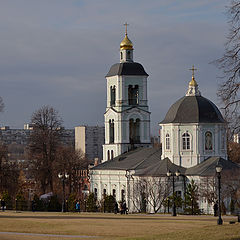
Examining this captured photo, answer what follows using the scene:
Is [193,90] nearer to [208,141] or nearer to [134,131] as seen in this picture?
[208,141]

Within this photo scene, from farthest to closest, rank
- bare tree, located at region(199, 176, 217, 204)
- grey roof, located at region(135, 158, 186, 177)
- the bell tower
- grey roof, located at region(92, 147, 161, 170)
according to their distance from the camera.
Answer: the bell tower, grey roof, located at region(92, 147, 161, 170), grey roof, located at region(135, 158, 186, 177), bare tree, located at region(199, 176, 217, 204)

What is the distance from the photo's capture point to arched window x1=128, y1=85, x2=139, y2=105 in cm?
9994

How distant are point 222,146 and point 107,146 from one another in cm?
2048

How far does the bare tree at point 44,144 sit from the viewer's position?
89438 mm

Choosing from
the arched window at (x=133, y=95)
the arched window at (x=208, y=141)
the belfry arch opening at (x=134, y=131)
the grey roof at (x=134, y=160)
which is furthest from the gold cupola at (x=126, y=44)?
the arched window at (x=208, y=141)

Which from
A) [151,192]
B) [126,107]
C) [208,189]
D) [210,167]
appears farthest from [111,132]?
[208,189]

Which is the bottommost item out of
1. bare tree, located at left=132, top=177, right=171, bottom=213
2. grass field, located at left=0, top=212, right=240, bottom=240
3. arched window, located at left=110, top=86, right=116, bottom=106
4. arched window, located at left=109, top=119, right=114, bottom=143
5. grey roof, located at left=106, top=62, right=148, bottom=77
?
grass field, located at left=0, top=212, right=240, bottom=240

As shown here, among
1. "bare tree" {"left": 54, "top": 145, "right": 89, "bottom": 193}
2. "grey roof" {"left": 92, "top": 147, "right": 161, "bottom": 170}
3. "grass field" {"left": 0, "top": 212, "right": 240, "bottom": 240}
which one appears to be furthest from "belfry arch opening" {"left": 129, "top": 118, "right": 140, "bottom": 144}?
"grass field" {"left": 0, "top": 212, "right": 240, "bottom": 240}

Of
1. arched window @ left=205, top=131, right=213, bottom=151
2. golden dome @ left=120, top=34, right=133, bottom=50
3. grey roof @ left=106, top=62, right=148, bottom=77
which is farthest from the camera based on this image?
golden dome @ left=120, top=34, right=133, bottom=50

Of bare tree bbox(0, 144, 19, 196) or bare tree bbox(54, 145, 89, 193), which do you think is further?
bare tree bbox(54, 145, 89, 193)

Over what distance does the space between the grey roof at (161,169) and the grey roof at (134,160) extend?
2298mm

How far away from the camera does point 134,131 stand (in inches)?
3935

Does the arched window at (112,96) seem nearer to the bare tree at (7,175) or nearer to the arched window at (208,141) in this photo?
the arched window at (208,141)

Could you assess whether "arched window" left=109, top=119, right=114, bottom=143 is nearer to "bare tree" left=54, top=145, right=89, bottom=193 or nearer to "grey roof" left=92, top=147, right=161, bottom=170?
"grey roof" left=92, top=147, right=161, bottom=170
